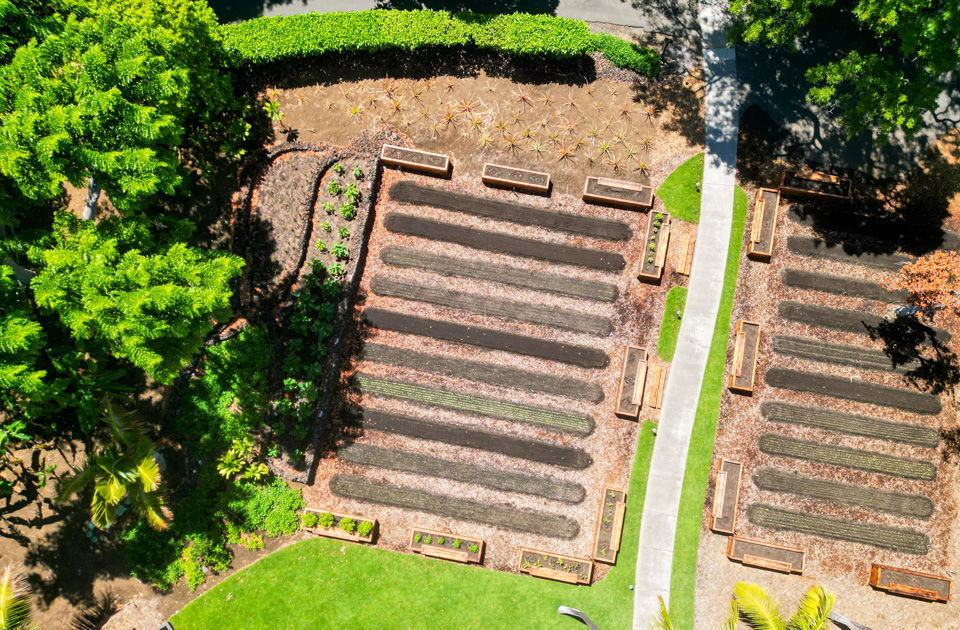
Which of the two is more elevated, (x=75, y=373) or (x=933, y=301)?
(x=933, y=301)

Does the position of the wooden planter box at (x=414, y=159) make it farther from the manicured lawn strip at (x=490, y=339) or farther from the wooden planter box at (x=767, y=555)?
the wooden planter box at (x=767, y=555)

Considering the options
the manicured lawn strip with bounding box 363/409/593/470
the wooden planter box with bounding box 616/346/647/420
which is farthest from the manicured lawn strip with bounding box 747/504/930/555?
the manicured lawn strip with bounding box 363/409/593/470

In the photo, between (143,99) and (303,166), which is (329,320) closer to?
(303,166)

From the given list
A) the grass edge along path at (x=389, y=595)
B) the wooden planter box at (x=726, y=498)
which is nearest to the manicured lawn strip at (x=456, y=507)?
the grass edge along path at (x=389, y=595)

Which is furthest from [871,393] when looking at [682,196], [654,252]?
[682,196]

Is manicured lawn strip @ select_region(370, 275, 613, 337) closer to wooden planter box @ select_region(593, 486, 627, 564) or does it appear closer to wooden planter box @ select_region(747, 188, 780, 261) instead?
wooden planter box @ select_region(593, 486, 627, 564)

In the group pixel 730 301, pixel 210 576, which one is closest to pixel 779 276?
pixel 730 301

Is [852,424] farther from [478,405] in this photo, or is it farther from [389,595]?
[389,595]
